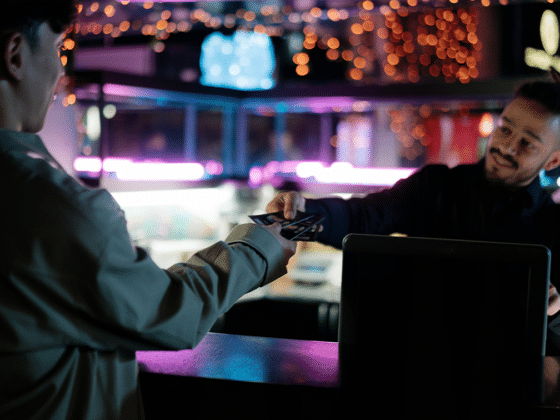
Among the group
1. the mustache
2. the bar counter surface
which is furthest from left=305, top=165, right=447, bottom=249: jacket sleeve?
the bar counter surface

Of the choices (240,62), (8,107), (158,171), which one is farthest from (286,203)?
(240,62)

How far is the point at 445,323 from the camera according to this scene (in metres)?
0.95

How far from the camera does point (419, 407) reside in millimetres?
913

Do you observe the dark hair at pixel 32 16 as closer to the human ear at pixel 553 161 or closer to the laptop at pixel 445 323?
the laptop at pixel 445 323

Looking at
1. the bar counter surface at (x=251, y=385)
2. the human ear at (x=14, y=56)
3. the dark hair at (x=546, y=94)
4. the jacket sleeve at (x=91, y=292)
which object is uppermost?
the dark hair at (x=546, y=94)

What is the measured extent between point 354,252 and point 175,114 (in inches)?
460

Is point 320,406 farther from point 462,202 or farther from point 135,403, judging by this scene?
point 462,202

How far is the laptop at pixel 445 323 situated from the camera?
914mm

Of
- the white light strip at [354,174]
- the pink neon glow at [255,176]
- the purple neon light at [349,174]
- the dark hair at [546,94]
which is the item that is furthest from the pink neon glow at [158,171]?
the dark hair at [546,94]

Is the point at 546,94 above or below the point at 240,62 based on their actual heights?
below

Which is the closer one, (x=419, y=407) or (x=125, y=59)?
(x=419, y=407)

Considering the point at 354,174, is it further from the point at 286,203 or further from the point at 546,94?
the point at 286,203

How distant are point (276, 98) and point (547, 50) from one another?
6.03ft

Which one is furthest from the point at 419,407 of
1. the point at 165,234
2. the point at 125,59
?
the point at 125,59
